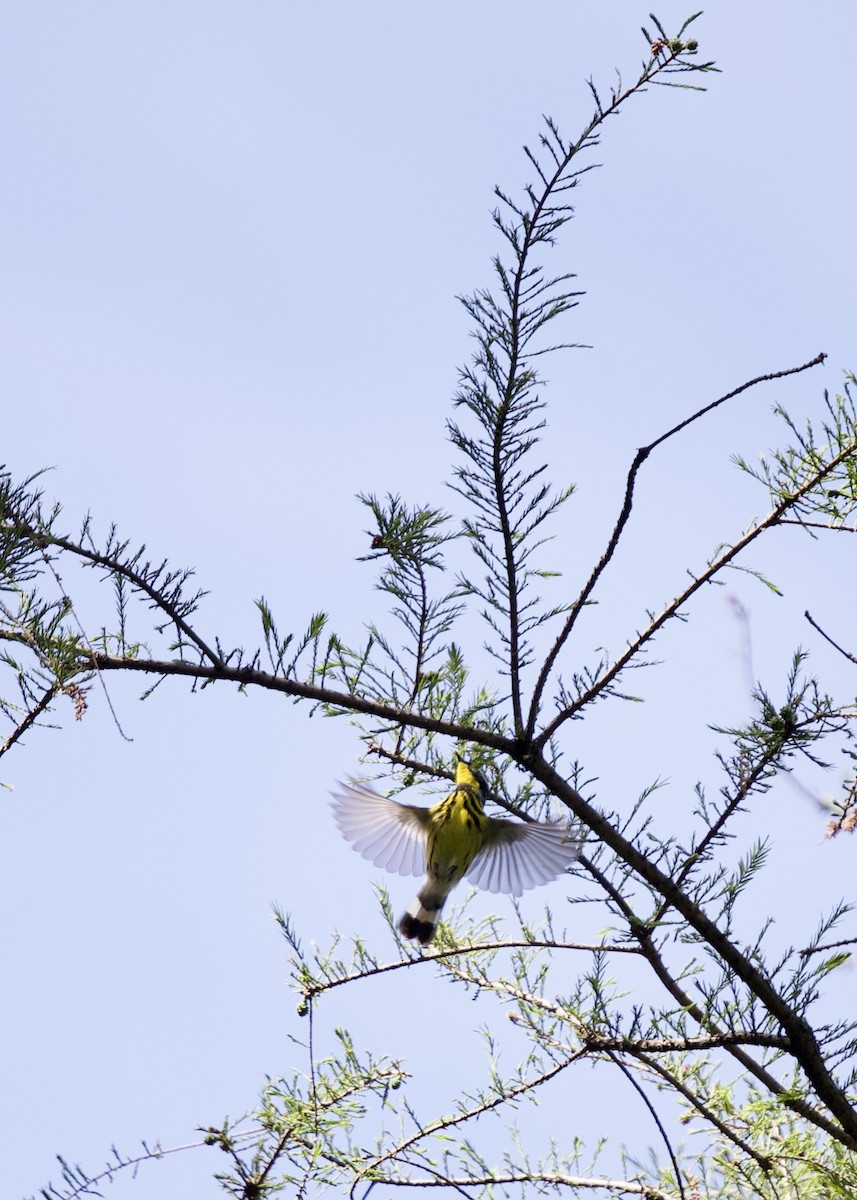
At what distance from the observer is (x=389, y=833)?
3.51 m

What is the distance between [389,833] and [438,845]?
227mm

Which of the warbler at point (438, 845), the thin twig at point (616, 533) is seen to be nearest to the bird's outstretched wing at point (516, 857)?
the warbler at point (438, 845)

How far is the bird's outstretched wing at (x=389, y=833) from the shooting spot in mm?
3367

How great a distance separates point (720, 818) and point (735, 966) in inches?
11.1

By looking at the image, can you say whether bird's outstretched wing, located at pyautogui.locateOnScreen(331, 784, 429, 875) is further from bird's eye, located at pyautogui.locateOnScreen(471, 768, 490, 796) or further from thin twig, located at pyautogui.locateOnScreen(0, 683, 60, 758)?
thin twig, located at pyautogui.locateOnScreen(0, 683, 60, 758)

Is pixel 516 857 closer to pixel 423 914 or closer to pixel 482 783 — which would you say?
pixel 423 914

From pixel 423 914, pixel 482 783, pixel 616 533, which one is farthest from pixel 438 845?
pixel 616 533

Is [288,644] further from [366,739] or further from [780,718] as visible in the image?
[780,718]

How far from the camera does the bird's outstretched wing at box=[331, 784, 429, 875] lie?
337 cm

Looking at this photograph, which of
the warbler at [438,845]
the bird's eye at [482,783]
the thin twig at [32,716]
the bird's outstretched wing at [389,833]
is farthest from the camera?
the bird's outstretched wing at [389,833]

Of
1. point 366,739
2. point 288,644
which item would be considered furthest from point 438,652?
point 288,644

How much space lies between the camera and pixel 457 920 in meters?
3.07

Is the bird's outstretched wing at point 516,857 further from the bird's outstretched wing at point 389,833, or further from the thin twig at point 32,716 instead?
the thin twig at point 32,716

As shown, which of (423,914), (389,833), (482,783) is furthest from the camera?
(389,833)
